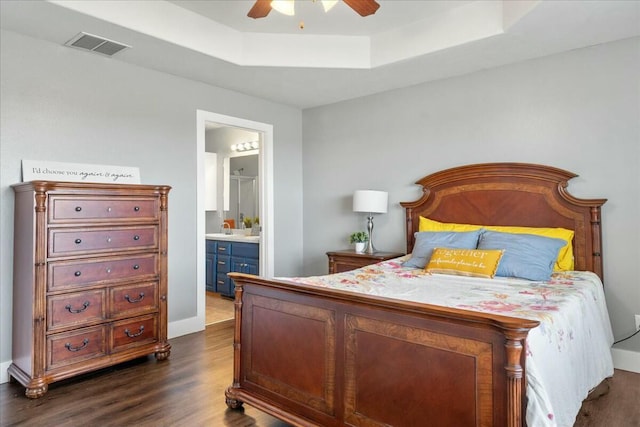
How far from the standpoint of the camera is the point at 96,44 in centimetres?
311

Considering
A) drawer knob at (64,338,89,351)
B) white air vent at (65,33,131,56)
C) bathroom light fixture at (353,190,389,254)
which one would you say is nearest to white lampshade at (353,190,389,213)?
bathroom light fixture at (353,190,389,254)

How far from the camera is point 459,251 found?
3088 mm

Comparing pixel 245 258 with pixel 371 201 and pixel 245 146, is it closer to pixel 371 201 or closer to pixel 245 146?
pixel 245 146

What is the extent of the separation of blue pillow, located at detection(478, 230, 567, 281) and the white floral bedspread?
71mm

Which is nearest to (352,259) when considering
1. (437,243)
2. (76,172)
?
(437,243)

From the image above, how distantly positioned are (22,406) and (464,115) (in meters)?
4.03

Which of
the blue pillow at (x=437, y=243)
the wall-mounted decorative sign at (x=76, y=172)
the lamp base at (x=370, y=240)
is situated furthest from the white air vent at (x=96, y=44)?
the blue pillow at (x=437, y=243)

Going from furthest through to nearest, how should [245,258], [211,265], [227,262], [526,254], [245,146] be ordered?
[245,146] → [211,265] → [227,262] → [245,258] → [526,254]

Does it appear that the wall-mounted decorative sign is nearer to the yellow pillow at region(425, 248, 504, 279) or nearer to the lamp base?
the lamp base

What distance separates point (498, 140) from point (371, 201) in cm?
130

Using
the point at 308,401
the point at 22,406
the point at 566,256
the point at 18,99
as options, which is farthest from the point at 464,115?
the point at 22,406

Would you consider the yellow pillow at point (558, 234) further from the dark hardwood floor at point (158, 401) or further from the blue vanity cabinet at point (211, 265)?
the blue vanity cabinet at point (211, 265)

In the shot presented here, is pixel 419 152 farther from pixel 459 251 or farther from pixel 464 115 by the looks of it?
pixel 459 251

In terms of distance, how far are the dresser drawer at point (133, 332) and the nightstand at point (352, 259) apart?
71.4 inches
